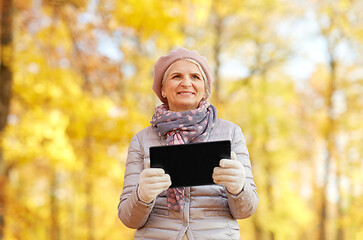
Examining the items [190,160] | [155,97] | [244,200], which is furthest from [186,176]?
[155,97]

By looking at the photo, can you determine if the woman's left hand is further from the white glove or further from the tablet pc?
the white glove

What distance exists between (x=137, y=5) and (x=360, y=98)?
8171 mm

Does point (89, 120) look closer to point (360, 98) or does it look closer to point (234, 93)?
point (234, 93)

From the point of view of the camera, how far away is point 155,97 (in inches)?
300

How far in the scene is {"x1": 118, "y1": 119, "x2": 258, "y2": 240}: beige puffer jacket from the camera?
1.78 m

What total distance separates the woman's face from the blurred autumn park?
3026 millimetres

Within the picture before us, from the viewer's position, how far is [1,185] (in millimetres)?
5082

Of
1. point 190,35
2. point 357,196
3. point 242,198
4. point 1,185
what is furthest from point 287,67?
point 242,198

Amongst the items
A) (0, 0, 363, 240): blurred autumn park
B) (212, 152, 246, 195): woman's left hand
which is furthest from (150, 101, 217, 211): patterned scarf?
(0, 0, 363, 240): blurred autumn park

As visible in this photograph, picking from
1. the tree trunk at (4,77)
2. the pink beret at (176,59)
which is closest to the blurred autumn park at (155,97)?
the tree trunk at (4,77)

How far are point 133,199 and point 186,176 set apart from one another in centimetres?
28

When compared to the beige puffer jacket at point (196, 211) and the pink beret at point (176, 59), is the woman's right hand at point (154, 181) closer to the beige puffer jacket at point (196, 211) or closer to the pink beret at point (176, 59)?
the beige puffer jacket at point (196, 211)

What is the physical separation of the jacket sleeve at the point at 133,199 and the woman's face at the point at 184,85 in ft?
1.02

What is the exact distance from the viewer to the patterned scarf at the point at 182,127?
1.87 meters
